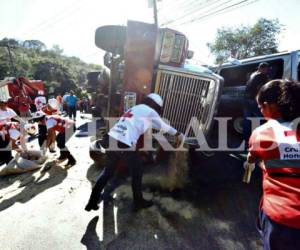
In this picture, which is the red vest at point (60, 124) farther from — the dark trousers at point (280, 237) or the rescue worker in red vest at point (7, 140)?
the dark trousers at point (280, 237)

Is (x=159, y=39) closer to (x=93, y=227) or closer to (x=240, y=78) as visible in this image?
(x=93, y=227)

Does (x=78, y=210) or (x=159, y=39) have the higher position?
(x=159, y=39)

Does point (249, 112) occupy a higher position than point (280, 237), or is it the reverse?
point (249, 112)

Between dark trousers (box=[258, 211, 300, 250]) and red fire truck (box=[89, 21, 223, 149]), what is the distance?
9.89ft

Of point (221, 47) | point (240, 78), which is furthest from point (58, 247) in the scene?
point (221, 47)

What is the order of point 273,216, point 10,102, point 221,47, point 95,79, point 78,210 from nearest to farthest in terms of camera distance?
point 273,216 → point 78,210 → point 95,79 → point 10,102 → point 221,47

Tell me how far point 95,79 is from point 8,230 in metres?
4.50

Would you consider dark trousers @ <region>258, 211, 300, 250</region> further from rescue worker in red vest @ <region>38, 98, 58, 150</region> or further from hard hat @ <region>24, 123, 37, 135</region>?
hard hat @ <region>24, 123, 37, 135</region>

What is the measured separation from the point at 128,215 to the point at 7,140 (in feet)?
13.6

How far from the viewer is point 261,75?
4562mm

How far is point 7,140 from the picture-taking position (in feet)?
18.0

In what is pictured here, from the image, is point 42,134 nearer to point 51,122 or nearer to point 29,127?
point 51,122

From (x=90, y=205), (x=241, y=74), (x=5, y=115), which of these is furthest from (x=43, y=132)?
(x=241, y=74)

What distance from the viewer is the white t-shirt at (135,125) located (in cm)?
293
